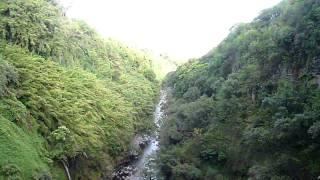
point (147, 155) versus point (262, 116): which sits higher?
point (262, 116)

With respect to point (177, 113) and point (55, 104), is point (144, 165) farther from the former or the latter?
point (55, 104)

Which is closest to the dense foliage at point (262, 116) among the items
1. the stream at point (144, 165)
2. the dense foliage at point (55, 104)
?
the stream at point (144, 165)

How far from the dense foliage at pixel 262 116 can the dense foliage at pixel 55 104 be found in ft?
21.7

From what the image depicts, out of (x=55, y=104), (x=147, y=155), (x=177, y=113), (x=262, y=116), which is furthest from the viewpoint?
(x=177, y=113)

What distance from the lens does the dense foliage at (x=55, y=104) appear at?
33.3 m

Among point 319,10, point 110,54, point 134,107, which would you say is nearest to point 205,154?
point 319,10

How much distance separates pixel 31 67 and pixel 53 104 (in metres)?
Answer: 4.99

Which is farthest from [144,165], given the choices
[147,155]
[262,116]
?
[262,116]

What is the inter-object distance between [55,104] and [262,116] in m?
17.9

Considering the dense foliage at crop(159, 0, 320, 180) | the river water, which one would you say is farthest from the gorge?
the river water

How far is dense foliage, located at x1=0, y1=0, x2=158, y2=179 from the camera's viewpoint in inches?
1313

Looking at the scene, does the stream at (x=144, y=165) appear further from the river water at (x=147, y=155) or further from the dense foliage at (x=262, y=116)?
the dense foliage at (x=262, y=116)

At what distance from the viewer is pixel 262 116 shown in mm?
31594

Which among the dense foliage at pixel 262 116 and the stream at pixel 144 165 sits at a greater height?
the dense foliage at pixel 262 116
